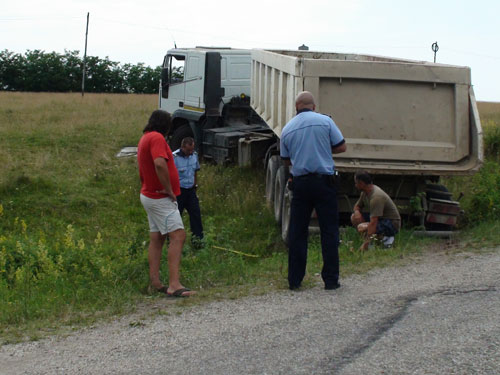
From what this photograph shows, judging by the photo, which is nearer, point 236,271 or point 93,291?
point 93,291

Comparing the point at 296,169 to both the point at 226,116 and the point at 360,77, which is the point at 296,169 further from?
the point at 226,116

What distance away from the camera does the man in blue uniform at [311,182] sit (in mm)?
6645

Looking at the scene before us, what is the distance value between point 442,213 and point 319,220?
375cm

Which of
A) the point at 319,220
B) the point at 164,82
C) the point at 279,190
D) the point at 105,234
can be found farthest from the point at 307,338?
the point at 164,82

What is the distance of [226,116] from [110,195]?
12.6 feet

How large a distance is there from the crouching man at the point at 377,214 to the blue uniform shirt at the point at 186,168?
7.06 feet

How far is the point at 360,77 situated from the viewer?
9.45 metres

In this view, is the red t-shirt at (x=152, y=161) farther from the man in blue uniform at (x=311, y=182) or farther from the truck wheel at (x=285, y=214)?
the truck wheel at (x=285, y=214)

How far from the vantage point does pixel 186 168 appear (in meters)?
9.63

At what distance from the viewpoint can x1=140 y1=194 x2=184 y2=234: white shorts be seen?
6738mm

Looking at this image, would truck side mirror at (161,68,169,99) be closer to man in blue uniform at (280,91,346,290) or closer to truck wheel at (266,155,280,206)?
truck wheel at (266,155,280,206)

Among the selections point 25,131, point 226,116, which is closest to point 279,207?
point 226,116

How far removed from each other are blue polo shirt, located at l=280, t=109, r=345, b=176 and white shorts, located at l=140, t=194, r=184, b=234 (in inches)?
45.2

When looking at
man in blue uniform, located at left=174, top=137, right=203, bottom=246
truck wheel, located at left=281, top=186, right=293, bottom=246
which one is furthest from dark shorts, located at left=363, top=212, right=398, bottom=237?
man in blue uniform, located at left=174, top=137, right=203, bottom=246
